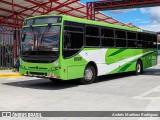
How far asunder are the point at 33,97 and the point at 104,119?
11.3ft

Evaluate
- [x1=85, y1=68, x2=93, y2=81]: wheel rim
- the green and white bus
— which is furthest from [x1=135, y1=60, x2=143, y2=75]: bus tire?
[x1=85, y1=68, x2=93, y2=81]: wheel rim

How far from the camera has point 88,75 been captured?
13.8 meters

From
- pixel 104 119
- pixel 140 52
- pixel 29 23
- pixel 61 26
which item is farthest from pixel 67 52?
pixel 140 52

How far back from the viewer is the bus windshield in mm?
11984

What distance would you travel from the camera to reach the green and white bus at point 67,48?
39.3ft

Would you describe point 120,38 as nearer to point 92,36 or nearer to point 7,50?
point 92,36

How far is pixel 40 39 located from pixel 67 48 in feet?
3.57

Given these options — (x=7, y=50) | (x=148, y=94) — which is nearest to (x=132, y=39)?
(x=148, y=94)

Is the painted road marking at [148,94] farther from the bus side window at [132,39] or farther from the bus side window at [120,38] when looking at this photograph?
the bus side window at [132,39]

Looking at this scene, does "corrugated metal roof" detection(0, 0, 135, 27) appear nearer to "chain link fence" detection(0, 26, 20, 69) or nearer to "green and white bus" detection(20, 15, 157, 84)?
"chain link fence" detection(0, 26, 20, 69)

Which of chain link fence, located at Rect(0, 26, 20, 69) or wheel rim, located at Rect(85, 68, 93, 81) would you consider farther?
chain link fence, located at Rect(0, 26, 20, 69)

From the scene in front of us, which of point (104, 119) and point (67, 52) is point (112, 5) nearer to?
point (67, 52)

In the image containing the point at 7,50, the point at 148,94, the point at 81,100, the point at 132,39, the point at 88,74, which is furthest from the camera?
the point at 7,50

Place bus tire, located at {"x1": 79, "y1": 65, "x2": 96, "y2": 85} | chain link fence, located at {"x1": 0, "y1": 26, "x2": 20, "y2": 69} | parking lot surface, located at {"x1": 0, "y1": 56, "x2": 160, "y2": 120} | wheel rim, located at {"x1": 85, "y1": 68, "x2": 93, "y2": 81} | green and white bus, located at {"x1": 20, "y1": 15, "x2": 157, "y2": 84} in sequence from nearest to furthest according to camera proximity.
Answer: parking lot surface, located at {"x1": 0, "y1": 56, "x2": 160, "y2": 120}
green and white bus, located at {"x1": 20, "y1": 15, "x2": 157, "y2": 84}
bus tire, located at {"x1": 79, "y1": 65, "x2": 96, "y2": 85}
wheel rim, located at {"x1": 85, "y1": 68, "x2": 93, "y2": 81}
chain link fence, located at {"x1": 0, "y1": 26, "x2": 20, "y2": 69}
